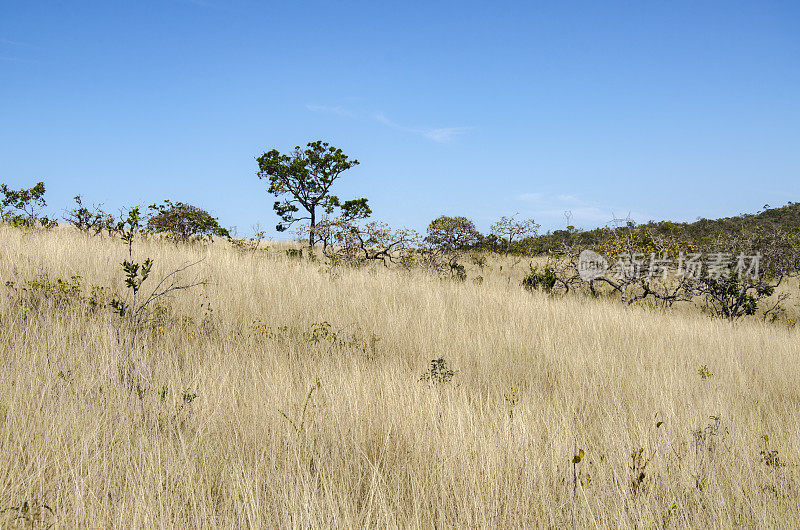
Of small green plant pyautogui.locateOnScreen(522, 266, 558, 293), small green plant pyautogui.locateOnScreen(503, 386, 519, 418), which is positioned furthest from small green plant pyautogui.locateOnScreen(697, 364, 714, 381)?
small green plant pyautogui.locateOnScreen(522, 266, 558, 293)

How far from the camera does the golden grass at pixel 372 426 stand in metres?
2.58

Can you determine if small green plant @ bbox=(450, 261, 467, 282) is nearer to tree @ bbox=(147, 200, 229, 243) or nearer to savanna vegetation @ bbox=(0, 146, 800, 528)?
savanna vegetation @ bbox=(0, 146, 800, 528)

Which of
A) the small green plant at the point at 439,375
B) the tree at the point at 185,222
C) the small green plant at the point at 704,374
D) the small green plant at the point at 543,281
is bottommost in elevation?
the small green plant at the point at 704,374

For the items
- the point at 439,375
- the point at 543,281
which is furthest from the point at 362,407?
the point at 543,281

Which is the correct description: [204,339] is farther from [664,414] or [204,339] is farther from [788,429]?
[788,429]

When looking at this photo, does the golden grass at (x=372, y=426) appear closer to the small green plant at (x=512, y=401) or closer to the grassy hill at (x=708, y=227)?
the small green plant at (x=512, y=401)

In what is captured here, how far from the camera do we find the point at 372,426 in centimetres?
346

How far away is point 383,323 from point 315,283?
263cm

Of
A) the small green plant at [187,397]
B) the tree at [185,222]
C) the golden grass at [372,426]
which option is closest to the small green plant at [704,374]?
the golden grass at [372,426]

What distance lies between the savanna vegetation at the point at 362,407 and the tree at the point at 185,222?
625 centimetres

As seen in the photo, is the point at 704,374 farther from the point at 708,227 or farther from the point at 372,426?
the point at 708,227

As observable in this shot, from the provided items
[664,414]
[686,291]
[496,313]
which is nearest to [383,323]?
[496,313]

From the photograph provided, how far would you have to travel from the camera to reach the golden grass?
2582mm

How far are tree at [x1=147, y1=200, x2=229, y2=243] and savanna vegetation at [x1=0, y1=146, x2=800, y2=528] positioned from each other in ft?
20.5
